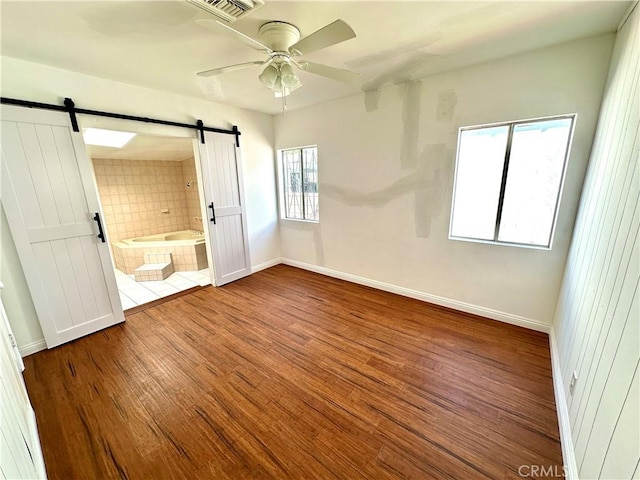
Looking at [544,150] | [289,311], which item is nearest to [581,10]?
[544,150]

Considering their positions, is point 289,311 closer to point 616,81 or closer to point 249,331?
point 249,331

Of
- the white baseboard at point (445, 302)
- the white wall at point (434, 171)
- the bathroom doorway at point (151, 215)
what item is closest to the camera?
the white wall at point (434, 171)

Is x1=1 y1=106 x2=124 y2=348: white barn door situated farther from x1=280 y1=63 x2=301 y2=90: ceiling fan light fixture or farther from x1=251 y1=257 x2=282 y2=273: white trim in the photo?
x1=280 y1=63 x2=301 y2=90: ceiling fan light fixture

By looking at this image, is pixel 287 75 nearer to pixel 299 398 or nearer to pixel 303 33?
pixel 303 33

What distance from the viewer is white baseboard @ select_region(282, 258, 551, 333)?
8.29ft

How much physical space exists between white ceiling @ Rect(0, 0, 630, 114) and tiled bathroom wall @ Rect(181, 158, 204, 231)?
3.17 metres

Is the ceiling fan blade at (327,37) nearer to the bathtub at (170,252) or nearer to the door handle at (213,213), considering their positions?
the door handle at (213,213)

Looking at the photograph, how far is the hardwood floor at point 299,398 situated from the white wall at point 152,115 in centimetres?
116

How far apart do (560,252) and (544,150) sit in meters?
0.95

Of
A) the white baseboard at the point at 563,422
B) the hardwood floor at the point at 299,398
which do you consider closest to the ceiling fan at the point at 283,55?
the hardwood floor at the point at 299,398

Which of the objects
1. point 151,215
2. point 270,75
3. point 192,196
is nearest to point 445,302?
point 270,75

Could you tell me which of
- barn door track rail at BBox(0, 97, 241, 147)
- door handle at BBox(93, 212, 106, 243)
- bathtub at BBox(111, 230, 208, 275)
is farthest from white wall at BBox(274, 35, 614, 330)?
door handle at BBox(93, 212, 106, 243)

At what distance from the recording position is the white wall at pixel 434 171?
2.09 m

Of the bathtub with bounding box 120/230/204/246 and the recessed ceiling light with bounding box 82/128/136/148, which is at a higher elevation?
the recessed ceiling light with bounding box 82/128/136/148
